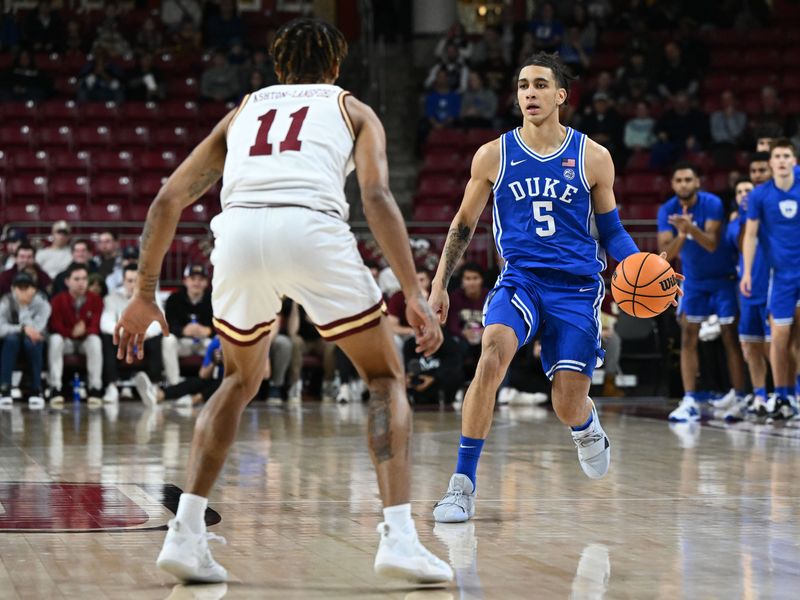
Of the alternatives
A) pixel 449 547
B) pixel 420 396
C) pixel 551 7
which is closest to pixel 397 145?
pixel 551 7

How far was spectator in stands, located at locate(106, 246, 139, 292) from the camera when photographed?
14.5 meters

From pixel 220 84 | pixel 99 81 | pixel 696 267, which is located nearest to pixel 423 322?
pixel 696 267

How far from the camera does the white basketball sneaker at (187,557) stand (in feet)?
13.4

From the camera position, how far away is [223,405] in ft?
14.1

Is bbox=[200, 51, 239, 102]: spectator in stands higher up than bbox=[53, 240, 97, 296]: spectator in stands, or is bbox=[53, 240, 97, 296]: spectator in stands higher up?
bbox=[200, 51, 239, 102]: spectator in stands

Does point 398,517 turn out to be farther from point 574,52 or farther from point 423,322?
point 574,52

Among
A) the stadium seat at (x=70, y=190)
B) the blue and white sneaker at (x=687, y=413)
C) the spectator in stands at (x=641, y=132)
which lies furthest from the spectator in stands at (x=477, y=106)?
the blue and white sneaker at (x=687, y=413)

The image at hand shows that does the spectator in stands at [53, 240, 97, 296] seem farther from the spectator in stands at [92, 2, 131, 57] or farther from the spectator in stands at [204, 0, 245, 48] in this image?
the spectator in stands at [204, 0, 245, 48]

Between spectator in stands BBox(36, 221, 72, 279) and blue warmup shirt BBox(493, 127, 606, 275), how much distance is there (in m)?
9.87

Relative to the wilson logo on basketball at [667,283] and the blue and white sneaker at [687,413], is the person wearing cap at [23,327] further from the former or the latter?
the wilson logo on basketball at [667,283]

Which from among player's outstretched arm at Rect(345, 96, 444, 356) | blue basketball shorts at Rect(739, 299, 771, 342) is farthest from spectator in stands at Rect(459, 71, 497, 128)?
player's outstretched arm at Rect(345, 96, 444, 356)

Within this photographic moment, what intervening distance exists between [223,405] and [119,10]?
18.8 meters

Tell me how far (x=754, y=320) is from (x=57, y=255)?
7.92 metres

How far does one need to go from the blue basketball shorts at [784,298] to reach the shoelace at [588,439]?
493 centimetres
